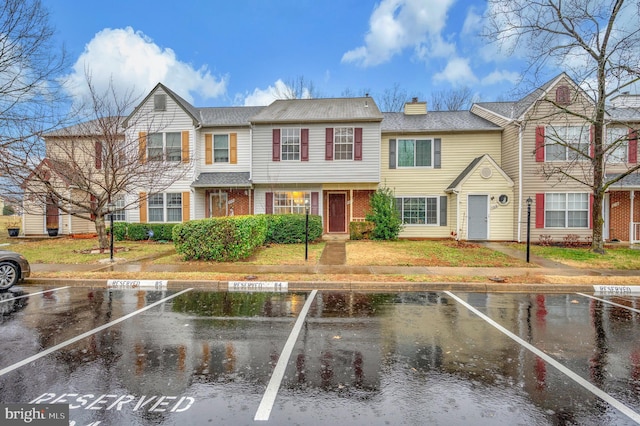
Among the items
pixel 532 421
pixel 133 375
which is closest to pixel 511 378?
pixel 532 421

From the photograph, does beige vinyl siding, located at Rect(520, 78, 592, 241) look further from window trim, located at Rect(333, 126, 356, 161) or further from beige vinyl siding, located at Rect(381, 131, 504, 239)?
window trim, located at Rect(333, 126, 356, 161)

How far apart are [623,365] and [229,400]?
15.5 feet

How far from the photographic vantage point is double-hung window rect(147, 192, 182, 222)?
18.9m

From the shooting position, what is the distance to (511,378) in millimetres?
3871

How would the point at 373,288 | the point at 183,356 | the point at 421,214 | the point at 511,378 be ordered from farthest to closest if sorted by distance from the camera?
the point at 421,214, the point at 373,288, the point at 183,356, the point at 511,378

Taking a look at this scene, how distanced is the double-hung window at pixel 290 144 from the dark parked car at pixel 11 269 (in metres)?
11.9

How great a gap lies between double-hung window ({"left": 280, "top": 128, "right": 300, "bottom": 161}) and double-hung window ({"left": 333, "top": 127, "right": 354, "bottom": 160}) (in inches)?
77.5

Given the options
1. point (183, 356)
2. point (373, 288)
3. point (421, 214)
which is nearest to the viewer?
point (183, 356)

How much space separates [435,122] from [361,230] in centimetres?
772

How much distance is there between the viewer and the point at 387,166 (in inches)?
747

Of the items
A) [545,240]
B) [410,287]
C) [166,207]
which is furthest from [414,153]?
[166,207]

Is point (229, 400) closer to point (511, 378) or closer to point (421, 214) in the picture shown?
point (511, 378)

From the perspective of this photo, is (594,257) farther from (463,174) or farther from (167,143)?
(167,143)

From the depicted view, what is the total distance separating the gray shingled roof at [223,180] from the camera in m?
18.3
